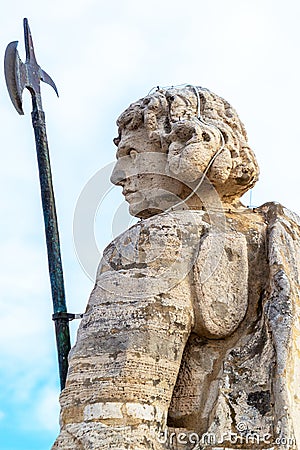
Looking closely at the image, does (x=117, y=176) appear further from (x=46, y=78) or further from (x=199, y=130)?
(x=46, y=78)

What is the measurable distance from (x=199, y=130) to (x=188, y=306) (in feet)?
4.17

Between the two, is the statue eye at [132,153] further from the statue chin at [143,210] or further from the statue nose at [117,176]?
the statue chin at [143,210]

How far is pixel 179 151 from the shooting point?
654 cm

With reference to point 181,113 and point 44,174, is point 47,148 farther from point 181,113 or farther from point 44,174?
point 181,113

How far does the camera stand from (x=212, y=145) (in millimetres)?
6531

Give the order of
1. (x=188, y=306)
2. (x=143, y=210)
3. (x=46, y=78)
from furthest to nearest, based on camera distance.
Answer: (x=46, y=78), (x=143, y=210), (x=188, y=306)

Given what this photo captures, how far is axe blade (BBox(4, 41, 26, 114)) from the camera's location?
281 inches

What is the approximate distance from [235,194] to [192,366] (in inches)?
55.0

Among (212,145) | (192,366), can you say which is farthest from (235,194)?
(192,366)

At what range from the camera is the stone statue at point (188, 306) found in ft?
18.6

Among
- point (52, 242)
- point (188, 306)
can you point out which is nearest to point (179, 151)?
point (188, 306)

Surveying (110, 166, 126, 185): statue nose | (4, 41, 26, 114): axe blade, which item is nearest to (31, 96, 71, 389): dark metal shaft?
(4, 41, 26, 114): axe blade
